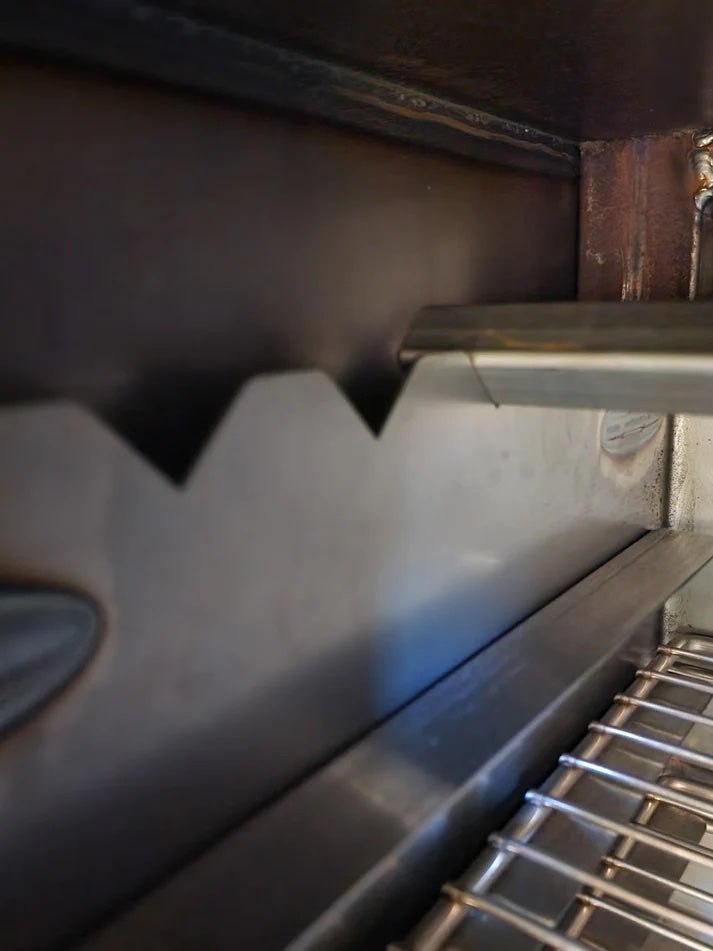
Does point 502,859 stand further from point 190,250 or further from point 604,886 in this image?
point 190,250

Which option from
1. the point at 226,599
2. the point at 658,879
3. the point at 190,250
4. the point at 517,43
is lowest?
the point at 658,879

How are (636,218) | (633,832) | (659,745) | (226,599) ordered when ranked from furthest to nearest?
1. (636,218)
2. (659,745)
3. (633,832)
4. (226,599)

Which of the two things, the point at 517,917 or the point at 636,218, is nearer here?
the point at 517,917

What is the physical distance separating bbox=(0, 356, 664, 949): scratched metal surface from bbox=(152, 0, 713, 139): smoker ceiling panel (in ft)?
0.77

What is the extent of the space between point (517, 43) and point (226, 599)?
44 centimetres

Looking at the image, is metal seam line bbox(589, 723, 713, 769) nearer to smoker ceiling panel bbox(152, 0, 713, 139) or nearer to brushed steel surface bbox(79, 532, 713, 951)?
brushed steel surface bbox(79, 532, 713, 951)

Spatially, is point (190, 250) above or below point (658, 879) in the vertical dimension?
above

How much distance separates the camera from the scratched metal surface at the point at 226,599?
45 cm

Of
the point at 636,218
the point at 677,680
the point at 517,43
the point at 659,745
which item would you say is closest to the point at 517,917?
the point at 659,745

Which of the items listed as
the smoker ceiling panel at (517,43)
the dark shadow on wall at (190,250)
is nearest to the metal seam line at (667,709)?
the dark shadow on wall at (190,250)

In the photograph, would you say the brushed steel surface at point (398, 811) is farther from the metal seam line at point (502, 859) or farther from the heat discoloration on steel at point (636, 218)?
the heat discoloration on steel at point (636, 218)

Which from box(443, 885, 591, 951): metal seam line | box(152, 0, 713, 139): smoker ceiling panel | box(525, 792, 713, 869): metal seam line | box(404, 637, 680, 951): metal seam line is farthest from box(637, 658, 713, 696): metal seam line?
box(152, 0, 713, 139): smoker ceiling panel

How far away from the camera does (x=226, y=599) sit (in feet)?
1.82

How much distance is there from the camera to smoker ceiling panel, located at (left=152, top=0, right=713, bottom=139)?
517 mm
